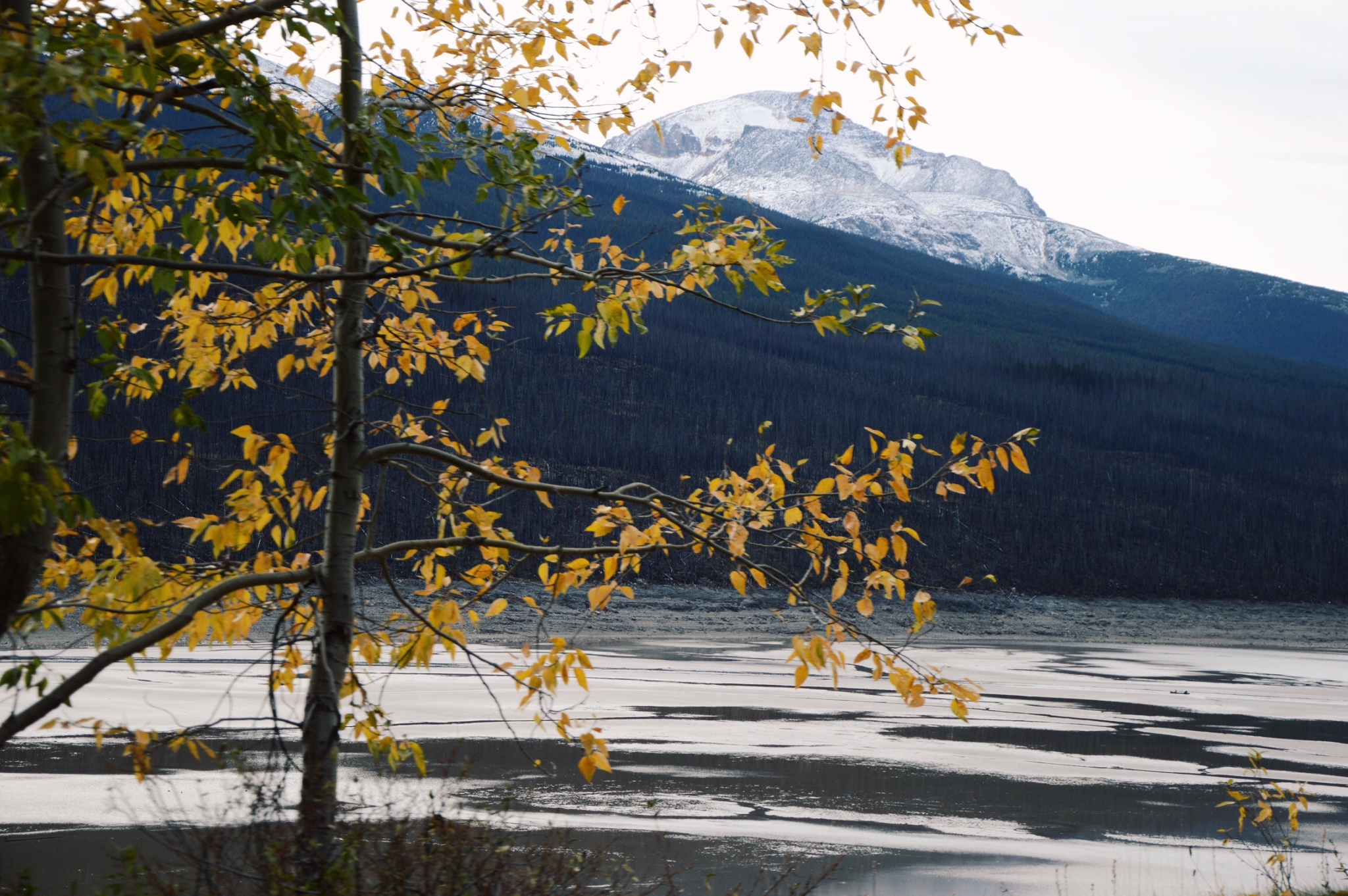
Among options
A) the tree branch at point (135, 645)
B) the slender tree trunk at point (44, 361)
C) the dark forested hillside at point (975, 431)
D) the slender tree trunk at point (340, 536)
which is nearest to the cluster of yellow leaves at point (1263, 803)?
the slender tree trunk at point (340, 536)

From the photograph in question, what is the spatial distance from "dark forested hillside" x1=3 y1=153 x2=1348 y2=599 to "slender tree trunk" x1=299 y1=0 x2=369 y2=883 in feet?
118

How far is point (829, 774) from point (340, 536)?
358 inches

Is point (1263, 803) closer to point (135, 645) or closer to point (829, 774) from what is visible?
point (829, 774)

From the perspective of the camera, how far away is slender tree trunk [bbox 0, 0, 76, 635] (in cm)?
301

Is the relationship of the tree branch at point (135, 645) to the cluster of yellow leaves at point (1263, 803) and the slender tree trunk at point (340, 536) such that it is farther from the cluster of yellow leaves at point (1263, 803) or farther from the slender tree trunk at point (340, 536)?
the cluster of yellow leaves at point (1263, 803)

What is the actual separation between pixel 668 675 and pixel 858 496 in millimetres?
17427

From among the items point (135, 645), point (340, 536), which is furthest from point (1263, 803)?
point (135, 645)

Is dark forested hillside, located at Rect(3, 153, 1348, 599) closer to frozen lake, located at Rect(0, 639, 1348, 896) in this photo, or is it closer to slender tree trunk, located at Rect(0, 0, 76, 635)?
frozen lake, located at Rect(0, 639, 1348, 896)

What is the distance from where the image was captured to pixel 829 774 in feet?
39.1

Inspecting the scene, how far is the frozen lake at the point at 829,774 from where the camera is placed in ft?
28.4

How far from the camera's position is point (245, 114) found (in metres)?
2.91

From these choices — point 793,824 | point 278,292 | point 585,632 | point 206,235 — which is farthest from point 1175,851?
point 585,632

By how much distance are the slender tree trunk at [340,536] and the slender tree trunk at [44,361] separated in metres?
0.81

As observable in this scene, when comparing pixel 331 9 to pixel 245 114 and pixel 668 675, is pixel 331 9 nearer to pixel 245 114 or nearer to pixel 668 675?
pixel 245 114
